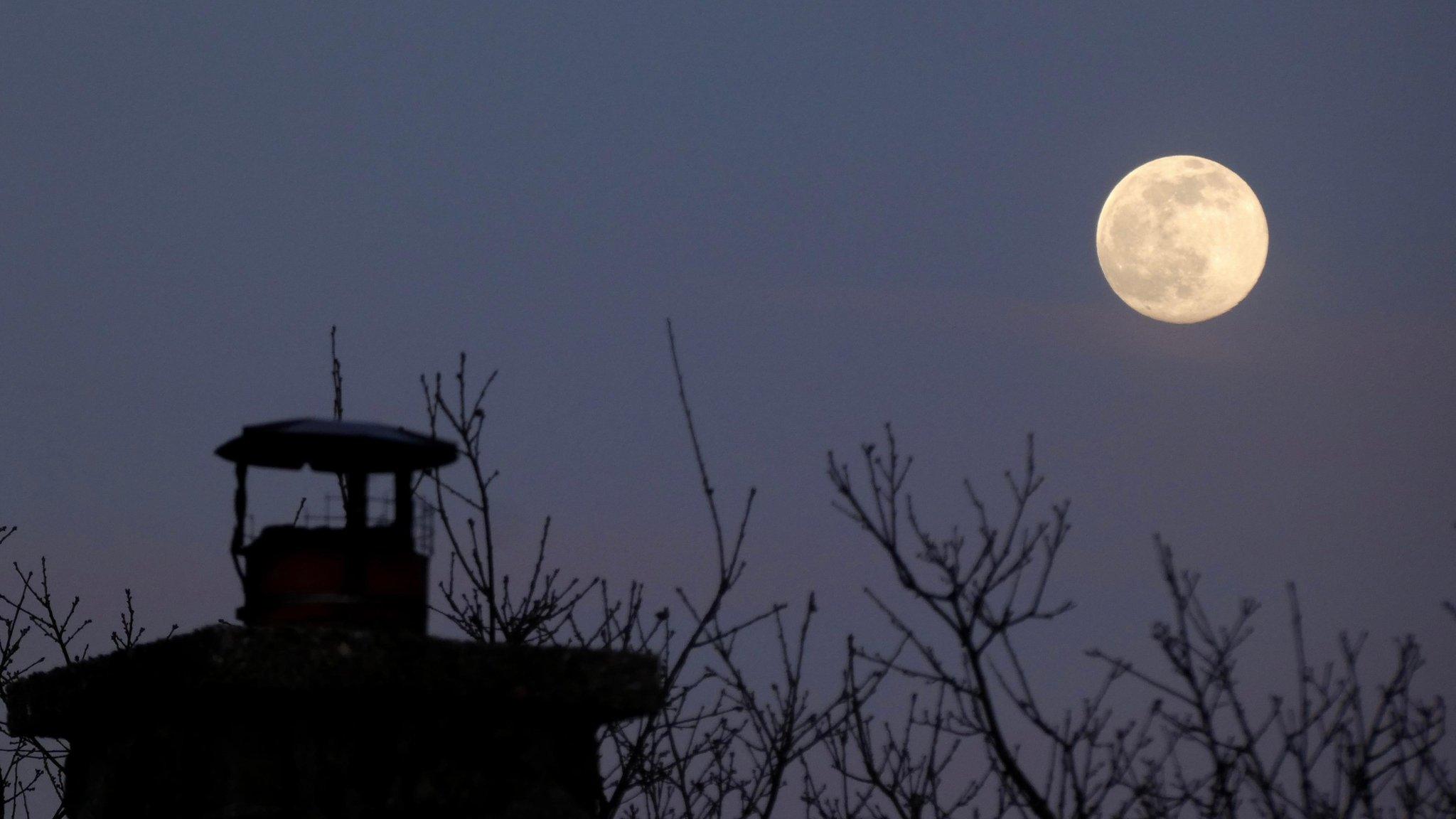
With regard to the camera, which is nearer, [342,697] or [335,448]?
[342,697]

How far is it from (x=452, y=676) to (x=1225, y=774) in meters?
3.51

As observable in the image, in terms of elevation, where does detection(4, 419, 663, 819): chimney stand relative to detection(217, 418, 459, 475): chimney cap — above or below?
below

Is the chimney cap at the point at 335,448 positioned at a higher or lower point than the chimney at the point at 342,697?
higher

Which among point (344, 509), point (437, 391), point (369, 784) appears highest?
point (437, 391)

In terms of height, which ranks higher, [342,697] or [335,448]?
[335,448]

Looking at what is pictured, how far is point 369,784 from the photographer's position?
16.3 feet

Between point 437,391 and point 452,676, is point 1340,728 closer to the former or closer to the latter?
point 452,676

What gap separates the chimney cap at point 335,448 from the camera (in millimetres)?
5430

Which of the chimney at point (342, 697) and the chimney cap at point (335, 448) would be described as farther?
the chimney cap at point (335, 448)

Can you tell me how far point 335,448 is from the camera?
5.48m

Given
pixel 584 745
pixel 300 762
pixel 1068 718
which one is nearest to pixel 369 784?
pixel 300 762

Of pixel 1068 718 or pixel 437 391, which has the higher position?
pixel 437 391

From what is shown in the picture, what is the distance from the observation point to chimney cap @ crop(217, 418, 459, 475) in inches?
214

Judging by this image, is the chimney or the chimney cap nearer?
the chimney
